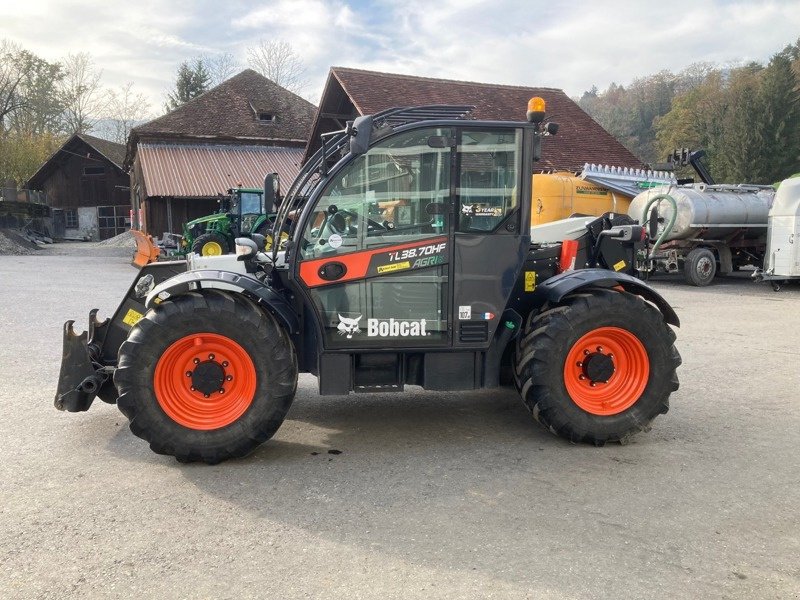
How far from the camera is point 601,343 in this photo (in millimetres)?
4828

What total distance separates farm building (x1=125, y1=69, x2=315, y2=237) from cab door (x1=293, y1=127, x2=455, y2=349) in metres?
23.7

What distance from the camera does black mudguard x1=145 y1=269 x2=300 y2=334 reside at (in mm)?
4352

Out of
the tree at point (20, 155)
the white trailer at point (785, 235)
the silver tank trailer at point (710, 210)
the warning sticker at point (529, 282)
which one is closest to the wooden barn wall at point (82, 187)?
A: the tree at point (20, 155)

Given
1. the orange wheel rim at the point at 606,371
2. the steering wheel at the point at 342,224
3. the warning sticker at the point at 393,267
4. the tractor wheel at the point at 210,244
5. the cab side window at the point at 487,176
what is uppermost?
the cab side window at the point at 487,176

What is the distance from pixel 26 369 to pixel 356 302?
14.5 feet

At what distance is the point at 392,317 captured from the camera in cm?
454

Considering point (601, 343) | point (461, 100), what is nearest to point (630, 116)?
point (461, 100)

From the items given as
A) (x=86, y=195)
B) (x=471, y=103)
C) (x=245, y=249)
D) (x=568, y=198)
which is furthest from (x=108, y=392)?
(x=86, y=195)

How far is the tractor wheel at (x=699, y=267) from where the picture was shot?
16.3 m

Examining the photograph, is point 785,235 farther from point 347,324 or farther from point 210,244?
point 210,244

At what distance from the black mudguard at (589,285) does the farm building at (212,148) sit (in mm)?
A: 23783

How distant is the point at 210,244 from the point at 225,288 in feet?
48.6

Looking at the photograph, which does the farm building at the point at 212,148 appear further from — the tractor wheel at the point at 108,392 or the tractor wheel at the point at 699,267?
the tractor wheel at the point at 108,392

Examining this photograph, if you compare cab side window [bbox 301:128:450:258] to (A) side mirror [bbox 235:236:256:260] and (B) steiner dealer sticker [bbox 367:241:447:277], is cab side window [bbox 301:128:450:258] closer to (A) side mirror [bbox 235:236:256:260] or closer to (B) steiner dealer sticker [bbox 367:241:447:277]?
(B) steiner dealer sticker [bbox 367:241:447:277]
